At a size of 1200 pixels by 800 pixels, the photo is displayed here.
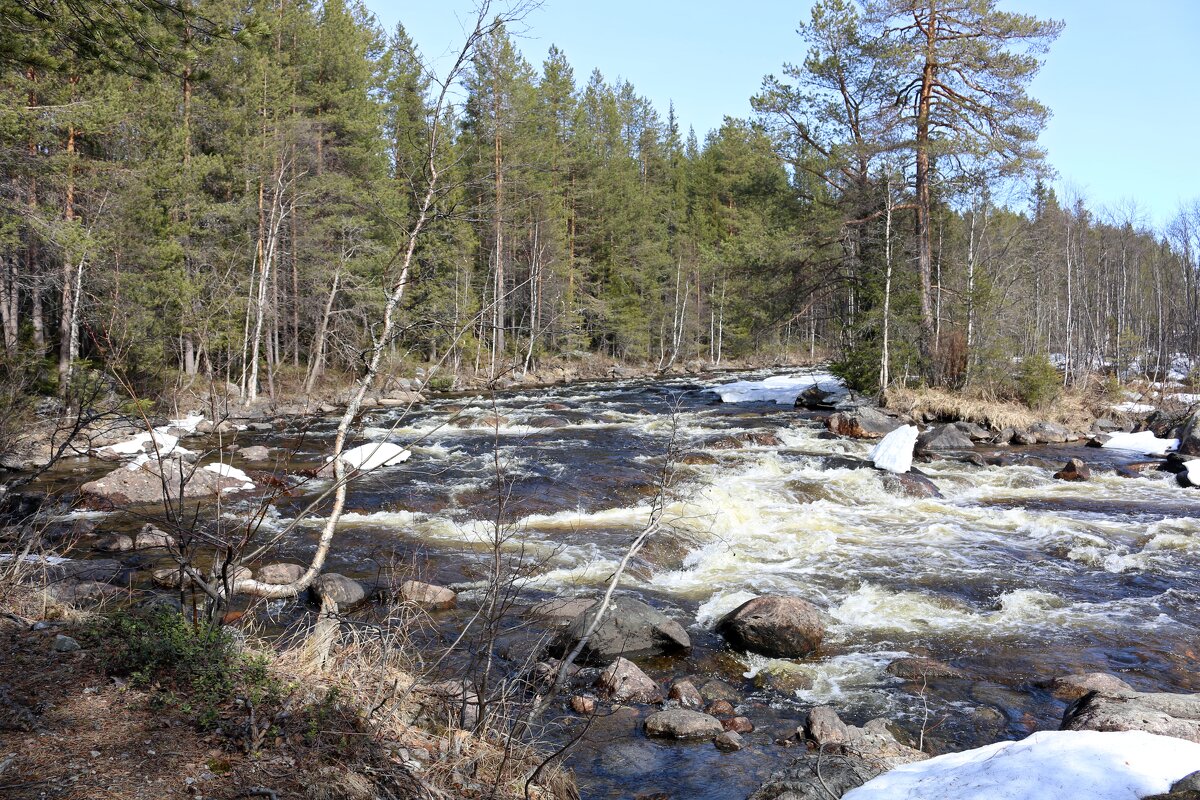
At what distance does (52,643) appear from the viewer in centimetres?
438

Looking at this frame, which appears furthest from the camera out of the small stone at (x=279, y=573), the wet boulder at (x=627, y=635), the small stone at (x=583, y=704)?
the small stone at (x=279, y=573)

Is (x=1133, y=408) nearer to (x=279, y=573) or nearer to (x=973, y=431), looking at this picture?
(x=973, y=431)

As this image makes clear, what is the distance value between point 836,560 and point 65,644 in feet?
26.7

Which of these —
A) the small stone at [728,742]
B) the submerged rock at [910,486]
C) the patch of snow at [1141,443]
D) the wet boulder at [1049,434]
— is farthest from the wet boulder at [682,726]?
the wet boulder at [1049,434]

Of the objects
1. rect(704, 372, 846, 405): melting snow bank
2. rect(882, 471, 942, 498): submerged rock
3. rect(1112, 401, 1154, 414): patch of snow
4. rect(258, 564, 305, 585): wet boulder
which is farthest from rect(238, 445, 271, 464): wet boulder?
rect(1112, 401, 1154, 414): patch of snow

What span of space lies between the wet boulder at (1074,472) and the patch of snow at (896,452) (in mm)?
2776

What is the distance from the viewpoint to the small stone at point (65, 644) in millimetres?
4285

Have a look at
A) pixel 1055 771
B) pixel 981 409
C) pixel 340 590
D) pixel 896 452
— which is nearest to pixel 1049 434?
pixel 981 409

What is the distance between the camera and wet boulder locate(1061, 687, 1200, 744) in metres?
4.54

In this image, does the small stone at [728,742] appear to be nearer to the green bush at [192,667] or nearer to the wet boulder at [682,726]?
the wet boulder at [682,726]

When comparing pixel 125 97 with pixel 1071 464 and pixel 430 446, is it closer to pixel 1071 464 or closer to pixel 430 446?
pixel 430 446

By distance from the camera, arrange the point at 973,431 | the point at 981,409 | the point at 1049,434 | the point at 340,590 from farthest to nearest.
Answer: the point at 981,409 < the point at 973,431 < the point at 1049,434 < the point at 340,590

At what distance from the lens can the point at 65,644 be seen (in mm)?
4328

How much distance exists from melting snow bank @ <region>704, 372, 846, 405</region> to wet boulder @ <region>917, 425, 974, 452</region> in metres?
6.16
